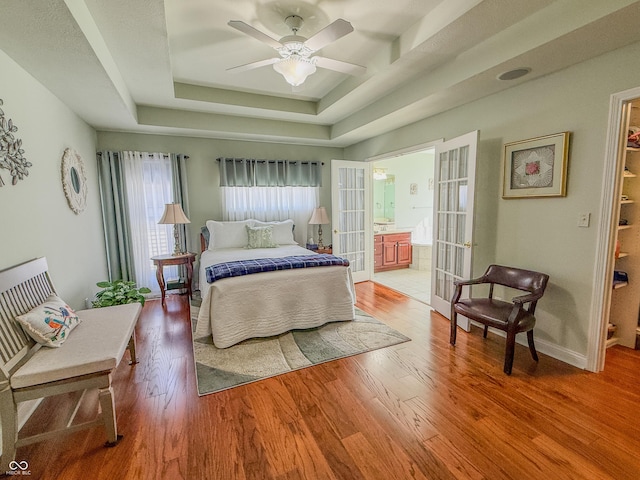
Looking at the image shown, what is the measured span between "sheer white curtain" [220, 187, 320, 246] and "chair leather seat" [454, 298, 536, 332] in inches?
122

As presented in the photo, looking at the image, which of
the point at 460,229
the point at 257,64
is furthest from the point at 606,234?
the point at 257,64

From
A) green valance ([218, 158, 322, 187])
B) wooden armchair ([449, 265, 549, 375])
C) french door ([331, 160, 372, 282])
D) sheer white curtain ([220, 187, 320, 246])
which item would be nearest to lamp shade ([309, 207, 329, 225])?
french door ([331, 160, 372, 282])

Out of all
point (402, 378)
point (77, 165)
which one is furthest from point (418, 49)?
point (77, 165)

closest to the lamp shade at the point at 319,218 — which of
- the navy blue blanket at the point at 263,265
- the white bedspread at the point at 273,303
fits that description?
the navy blue blanket at the point at 263,265

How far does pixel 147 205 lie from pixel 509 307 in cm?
458

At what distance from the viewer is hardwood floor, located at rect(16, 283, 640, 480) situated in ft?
4.96

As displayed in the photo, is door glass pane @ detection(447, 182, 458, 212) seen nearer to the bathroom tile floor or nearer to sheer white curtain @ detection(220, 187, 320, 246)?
the bathroom tile floor

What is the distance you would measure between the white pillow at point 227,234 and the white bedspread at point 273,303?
0.80m

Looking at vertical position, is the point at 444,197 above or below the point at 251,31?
below

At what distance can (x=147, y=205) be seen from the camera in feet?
13.8

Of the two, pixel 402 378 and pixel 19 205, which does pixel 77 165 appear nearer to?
pixel 19 205

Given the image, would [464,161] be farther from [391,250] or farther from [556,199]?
[391,250]

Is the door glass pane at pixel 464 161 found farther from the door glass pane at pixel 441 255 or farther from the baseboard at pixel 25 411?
the baseboard at pixel 25 411

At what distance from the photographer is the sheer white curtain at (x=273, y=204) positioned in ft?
15.4
